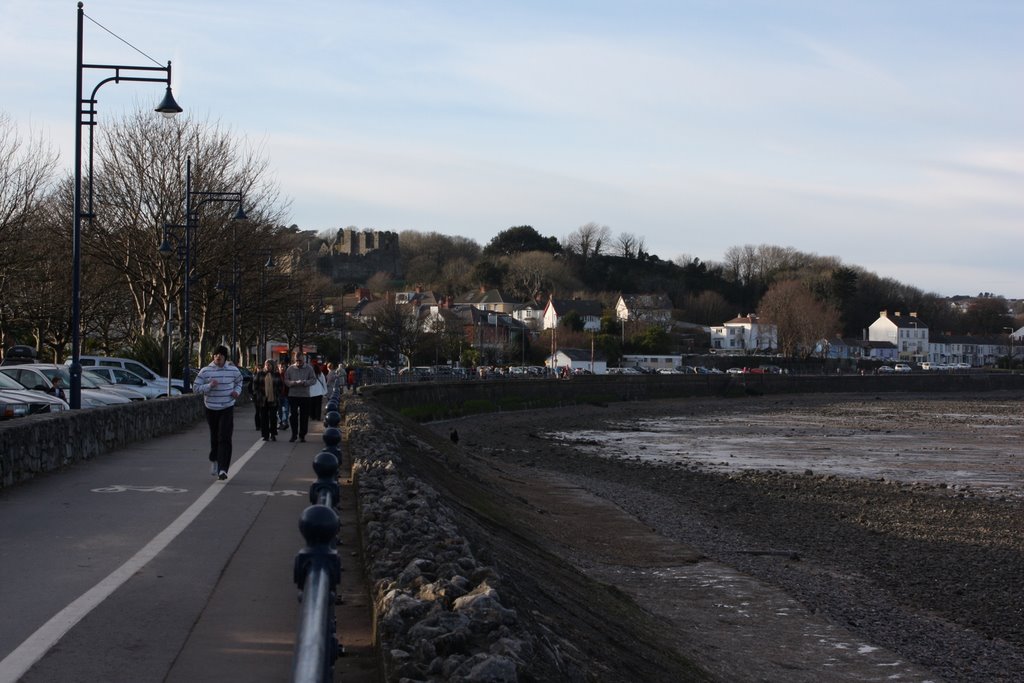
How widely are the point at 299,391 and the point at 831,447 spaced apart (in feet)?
98.6

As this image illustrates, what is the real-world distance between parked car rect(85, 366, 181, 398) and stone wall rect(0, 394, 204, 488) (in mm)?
9378

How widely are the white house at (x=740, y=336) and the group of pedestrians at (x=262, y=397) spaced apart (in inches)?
5552

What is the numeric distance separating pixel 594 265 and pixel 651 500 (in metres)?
152

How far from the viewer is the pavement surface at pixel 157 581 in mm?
6367

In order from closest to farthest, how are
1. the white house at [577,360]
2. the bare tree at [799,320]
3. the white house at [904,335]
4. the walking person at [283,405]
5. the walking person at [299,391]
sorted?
1. the walking person at [299,391]
2. the walking person at [283,405]
3. the white house at [577,360]
4. the bare tree at [799,320]
5. the white house at [904,335]

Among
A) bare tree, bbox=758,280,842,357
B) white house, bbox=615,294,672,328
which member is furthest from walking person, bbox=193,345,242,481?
bare tree, bbox=758,280,842,357

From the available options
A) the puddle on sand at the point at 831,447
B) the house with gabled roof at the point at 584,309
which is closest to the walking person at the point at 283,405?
the puddle on sand at the point at 831,447

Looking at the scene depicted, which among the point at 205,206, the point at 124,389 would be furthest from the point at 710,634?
the point at 205,206

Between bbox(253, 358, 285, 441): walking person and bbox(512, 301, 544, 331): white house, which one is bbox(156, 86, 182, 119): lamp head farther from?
bbox(512, 301, 544, 331): white house

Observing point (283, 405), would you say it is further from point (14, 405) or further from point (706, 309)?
point (706, 309)

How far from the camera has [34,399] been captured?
22250mm

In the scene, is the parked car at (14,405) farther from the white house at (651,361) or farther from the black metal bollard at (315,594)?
the white house at (651,361)

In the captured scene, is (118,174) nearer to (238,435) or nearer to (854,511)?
(238,435)

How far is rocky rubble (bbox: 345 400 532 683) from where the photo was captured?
5277 mm
